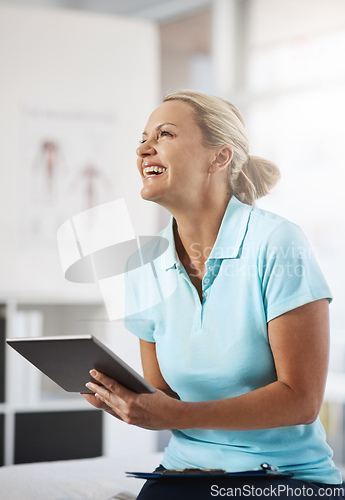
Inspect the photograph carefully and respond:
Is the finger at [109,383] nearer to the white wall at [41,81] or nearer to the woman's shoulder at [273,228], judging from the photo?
the woman's shoulder at [273,228]

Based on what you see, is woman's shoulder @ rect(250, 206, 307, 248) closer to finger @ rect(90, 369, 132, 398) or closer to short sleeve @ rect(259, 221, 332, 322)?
short sleeve @ rect(259, 221, 332, 322)

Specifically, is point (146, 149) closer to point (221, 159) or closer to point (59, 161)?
point (221, 159)

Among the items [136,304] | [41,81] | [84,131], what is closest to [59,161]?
[84,131]

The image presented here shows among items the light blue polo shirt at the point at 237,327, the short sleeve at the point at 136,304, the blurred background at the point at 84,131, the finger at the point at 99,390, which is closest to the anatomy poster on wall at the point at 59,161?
the blurred background at the point at 84,131

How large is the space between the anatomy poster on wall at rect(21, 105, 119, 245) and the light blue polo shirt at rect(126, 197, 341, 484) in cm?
57

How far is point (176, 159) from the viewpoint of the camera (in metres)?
1.03

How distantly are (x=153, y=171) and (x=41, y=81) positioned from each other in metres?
1.45

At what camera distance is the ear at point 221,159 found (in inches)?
41.1

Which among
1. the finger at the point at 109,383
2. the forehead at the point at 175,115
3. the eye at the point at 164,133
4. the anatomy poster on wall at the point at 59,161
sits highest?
the anatomy poster on wall at the point at 59,161

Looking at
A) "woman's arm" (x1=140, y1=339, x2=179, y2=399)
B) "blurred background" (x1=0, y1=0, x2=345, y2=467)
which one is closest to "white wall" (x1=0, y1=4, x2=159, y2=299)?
"blurred background" (x1=0, y1=0, x2=345, y2=467)

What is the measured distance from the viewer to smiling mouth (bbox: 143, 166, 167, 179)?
1.04m

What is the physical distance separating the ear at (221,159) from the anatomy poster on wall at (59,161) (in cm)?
56

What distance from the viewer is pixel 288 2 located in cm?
270

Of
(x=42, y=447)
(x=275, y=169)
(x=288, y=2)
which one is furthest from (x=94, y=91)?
(x=275, y=169)
